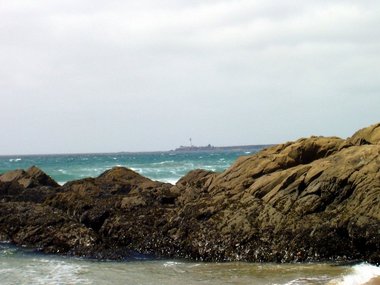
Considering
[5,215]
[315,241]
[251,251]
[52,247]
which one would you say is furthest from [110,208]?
[315,241]

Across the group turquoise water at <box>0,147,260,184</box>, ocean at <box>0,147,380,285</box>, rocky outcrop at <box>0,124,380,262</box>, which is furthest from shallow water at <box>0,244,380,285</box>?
turquoise water at <box>0,147,260,184</box>

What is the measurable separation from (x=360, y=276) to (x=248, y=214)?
4533 millimetres

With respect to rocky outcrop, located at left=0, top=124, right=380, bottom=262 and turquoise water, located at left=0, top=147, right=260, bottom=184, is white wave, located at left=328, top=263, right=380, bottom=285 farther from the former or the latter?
turquoise water, located at left=0, top=147, right=260, bottom=184

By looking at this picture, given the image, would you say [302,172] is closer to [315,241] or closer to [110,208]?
[315,241]

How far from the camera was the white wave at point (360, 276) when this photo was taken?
12.3m

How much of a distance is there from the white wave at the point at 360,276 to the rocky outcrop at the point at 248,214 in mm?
658

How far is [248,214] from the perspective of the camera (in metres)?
16.5

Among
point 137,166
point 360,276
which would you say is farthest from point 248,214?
point 137,166

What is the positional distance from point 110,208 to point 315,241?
8100 millimetres

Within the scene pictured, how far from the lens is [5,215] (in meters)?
21.0

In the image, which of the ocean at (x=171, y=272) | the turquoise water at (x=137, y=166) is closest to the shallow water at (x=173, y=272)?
the ocean at (x=171, y=272)

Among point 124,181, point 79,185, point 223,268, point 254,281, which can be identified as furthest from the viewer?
point 124,181

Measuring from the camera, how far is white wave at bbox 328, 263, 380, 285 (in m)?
12.3

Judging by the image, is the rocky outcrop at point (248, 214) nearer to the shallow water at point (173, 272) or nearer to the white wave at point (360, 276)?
the white wave at point (360, 276)
